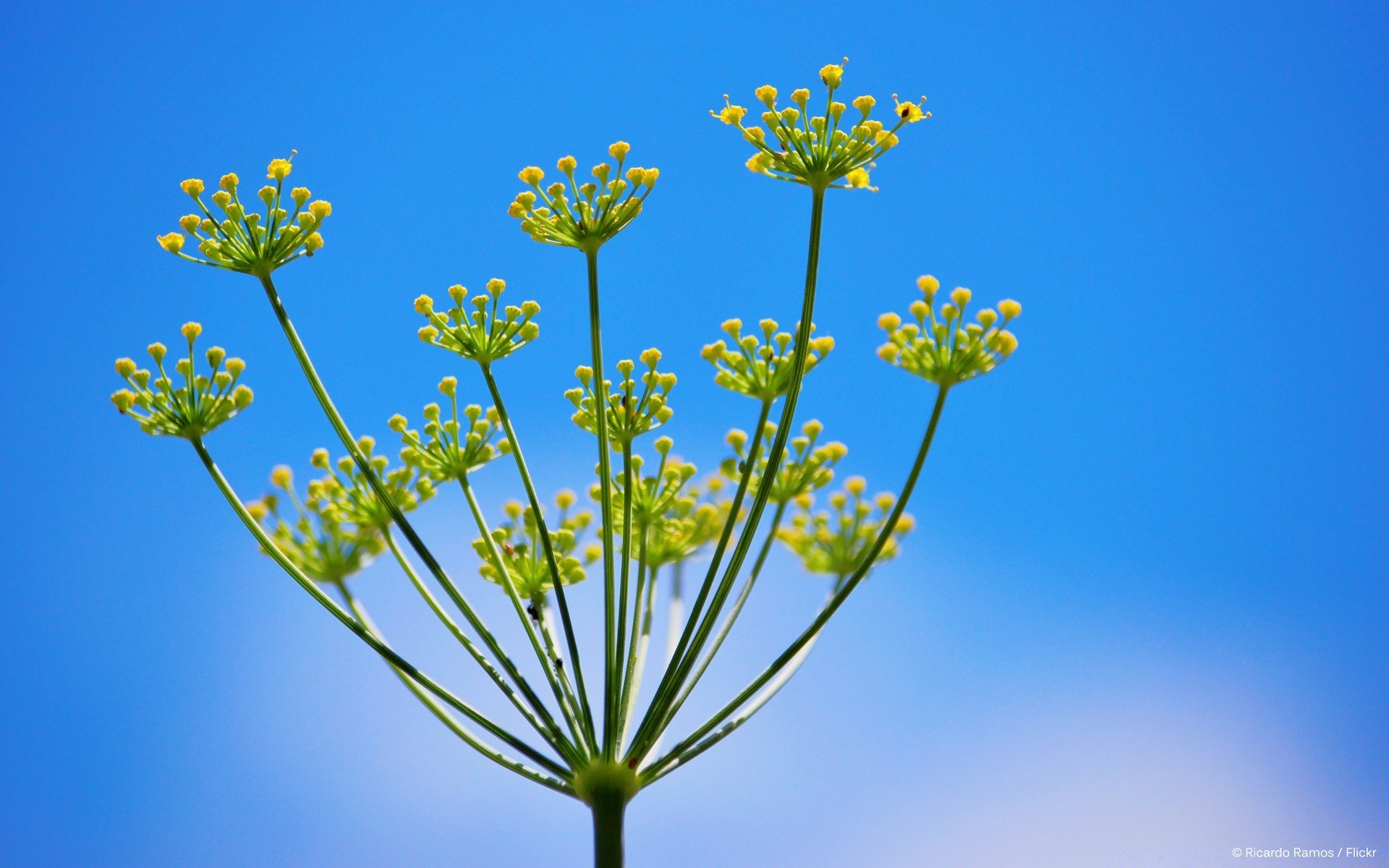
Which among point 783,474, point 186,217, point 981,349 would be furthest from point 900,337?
point 186,217

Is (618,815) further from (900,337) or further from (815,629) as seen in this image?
(900,337)

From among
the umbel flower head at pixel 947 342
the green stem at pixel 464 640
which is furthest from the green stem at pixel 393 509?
the umbel flower head at pixel 947 342

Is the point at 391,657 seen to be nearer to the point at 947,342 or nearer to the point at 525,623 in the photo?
the point at 525,623

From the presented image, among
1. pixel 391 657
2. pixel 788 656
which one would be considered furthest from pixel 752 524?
pixel 391 657

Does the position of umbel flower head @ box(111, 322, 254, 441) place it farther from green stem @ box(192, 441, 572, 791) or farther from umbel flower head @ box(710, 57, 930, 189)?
umbel flower head @ box(710, 57, 930, 189)

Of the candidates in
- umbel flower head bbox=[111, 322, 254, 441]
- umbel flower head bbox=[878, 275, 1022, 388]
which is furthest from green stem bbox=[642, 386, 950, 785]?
umbel flower head bbox=[111, 322, 254, 441]
